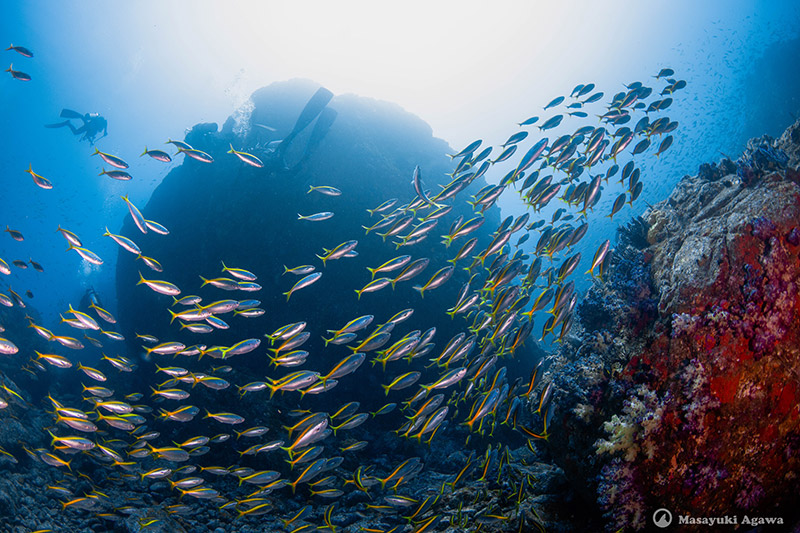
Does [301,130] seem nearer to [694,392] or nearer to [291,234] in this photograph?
[291,234]

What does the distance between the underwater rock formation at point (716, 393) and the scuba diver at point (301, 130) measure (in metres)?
13.2

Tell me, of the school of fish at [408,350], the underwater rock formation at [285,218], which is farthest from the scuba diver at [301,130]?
the school of fish at [408,350]

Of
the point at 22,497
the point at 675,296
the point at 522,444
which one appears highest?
the point at 675,296

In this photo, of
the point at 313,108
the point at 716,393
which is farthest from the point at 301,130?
the point at 716,393

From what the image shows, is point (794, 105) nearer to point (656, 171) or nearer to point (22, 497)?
point (656, 171)

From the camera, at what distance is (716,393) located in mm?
2781

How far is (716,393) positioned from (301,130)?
15.0 m

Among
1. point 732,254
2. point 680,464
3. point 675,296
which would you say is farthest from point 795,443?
point 732,254

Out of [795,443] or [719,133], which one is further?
[719,133]

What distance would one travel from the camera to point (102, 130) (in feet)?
55.8

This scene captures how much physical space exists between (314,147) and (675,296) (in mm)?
13639

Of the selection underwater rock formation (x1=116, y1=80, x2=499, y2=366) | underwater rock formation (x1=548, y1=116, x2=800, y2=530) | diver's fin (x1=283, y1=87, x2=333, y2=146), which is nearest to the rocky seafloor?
underwater rock formation (x1=548, y1=116, x2=800, y2=530)

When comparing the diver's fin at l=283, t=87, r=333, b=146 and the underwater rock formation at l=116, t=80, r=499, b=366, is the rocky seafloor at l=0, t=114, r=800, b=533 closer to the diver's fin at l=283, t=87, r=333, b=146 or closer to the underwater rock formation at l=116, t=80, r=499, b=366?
the underwater rock formation at l=116, t=80, r=499, b=366

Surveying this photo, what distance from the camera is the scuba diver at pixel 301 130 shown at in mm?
12492
